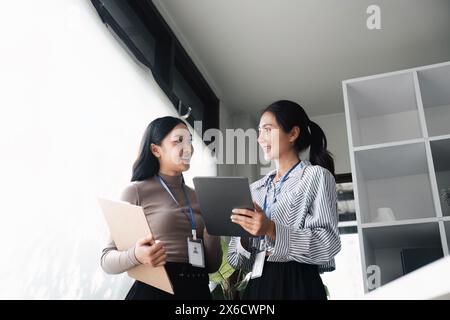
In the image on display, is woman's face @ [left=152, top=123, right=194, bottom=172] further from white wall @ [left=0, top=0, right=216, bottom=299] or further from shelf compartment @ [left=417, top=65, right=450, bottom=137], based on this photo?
shelf compartment @ [left=417, top=65, right=450, bottom=137]

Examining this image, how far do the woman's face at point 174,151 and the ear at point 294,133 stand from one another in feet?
1.14

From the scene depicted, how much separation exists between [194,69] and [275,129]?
181 cm

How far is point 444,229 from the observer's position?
225 centimetres

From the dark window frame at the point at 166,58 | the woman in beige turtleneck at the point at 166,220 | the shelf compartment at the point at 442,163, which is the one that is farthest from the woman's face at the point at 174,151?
the shelf compartment at the point at 442,163

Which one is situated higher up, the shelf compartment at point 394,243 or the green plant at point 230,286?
the shelf compartment at point 394,243

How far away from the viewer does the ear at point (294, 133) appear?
1.60m

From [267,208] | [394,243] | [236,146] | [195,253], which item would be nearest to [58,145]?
[195,253]

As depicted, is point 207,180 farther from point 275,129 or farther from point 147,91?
point 147,91

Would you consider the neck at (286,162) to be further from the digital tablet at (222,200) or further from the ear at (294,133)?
the digital tablet at (222,200)

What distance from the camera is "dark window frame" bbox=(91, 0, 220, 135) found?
7.79 feet

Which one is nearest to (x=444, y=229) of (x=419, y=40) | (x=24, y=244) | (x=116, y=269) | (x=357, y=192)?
(x=357, y=192)

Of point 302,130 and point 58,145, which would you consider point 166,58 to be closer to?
point 58,145

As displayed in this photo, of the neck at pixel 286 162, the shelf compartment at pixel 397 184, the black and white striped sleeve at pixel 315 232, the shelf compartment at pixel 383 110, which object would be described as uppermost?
the shelf compartment at pixel 383 110

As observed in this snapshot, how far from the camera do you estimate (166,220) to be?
142 cm
